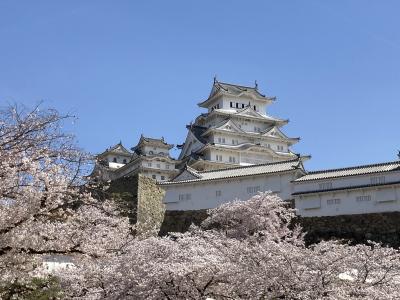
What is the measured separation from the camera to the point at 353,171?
25828mm

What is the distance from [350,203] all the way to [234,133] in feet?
66.3

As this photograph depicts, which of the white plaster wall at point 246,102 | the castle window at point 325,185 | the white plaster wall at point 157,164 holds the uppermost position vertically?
the white plaster wall at point 246,102

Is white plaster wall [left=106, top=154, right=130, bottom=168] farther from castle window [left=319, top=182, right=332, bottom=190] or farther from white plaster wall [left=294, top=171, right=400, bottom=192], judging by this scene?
castle window [left=319, top=182, right=332, bottom=190]

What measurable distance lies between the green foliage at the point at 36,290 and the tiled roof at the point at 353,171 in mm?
15539

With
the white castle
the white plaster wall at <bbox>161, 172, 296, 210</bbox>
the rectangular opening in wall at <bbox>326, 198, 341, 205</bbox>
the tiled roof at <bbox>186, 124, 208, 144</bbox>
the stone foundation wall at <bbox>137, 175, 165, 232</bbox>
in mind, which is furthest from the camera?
the tiled roof at <bbox>186, 124, 208, 144</bbox>

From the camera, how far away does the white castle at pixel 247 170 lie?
24922 millimetres

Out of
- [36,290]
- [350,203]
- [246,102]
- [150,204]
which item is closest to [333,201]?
[350,203]

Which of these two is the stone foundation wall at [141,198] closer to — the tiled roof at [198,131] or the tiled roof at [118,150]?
the tiled roof at [198,131]

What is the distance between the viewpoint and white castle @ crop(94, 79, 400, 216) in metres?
24.9

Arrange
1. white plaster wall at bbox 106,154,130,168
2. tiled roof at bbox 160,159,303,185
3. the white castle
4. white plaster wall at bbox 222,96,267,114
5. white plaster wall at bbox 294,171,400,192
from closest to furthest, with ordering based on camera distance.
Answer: white plaster wall at bbox 294,171,400,192
the white castle
tiled roof at bbox 160,159,303,185
white plaster wall at bbox 222,96,267,114
white plaster wall at bbox 106,154,130,168

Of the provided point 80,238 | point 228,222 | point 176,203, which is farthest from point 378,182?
point 80,238

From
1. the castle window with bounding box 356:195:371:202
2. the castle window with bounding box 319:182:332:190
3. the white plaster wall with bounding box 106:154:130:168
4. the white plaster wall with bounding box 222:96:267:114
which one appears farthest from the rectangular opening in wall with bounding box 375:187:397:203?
the white plaster wall with bounding box 106:154:130:168

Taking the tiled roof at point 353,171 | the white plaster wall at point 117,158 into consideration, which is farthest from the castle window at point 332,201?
the white plaster wall at point 117,158

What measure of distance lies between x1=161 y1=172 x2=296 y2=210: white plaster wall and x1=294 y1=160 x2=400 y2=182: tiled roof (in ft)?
3.52
